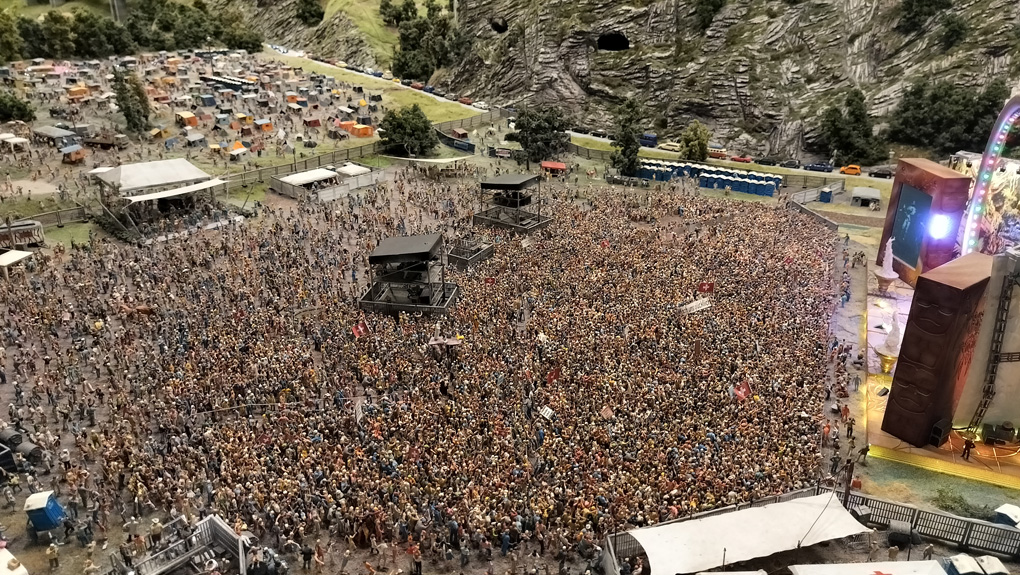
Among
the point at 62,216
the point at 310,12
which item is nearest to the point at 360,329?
the point at 62,216

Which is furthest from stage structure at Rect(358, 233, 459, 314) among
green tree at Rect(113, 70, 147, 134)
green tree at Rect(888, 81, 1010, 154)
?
green tree at Rect(888, 81, 1010, 154)

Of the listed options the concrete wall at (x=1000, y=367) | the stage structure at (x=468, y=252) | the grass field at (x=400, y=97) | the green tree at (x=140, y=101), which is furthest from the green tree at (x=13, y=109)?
the concrete wall at (x=1000, y=367)

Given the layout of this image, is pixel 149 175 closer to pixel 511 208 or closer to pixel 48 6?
pixel 511 208

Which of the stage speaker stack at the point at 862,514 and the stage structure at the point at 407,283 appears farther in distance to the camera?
the stage structure at the point at 407,283

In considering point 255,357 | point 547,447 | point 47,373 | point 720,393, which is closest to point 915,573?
point 720,393

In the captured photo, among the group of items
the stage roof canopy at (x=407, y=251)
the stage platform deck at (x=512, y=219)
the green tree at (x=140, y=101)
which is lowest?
the stage platform deck at (x=512, y=219)

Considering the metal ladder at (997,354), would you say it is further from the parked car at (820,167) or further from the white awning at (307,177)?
the parked car at (820,167)
